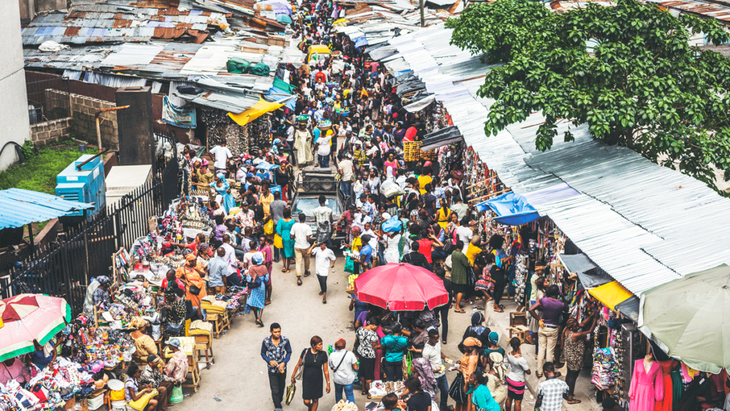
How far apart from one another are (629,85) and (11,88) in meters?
17.2

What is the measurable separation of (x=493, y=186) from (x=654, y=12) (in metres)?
4.59

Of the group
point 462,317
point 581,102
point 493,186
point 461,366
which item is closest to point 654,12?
point 581,102

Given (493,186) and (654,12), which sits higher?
(654,12)

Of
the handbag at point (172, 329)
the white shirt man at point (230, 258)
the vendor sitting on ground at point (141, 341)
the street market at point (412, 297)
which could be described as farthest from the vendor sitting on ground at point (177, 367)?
the white shirt man at point (230, 258)

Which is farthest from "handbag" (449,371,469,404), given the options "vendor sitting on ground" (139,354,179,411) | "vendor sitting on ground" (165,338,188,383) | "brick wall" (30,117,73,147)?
"brick wall" (30,117,73,147)

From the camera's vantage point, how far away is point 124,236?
14.7 m

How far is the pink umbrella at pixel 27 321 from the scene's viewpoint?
9.09m

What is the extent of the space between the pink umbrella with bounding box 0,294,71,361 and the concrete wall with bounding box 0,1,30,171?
1157 centimetres

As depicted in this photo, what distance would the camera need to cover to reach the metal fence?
433 inches

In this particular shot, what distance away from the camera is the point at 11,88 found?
2050 centimetres

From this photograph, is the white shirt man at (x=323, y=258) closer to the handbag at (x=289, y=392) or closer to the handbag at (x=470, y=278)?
the handbag at (x=470, y=278)

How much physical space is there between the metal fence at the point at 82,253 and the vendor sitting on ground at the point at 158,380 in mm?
2354

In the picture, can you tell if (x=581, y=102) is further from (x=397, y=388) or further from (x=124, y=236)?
(x=124, y=236)

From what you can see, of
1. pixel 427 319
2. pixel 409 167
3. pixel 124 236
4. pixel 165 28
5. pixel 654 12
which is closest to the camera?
pixel 427 319
